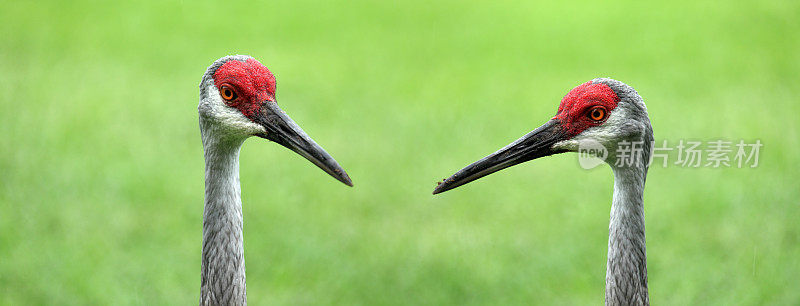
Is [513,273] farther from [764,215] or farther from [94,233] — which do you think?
[94,233]

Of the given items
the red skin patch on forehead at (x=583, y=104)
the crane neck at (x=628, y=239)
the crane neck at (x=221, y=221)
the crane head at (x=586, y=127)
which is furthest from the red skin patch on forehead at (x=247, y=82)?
the crane neck at (x=628, y=239)

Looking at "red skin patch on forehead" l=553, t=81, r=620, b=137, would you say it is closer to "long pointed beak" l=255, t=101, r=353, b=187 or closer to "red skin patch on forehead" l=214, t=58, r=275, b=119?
"long pointed beak" l=255, t=101, r=353, b=187

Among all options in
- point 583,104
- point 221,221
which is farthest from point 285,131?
point 583,104

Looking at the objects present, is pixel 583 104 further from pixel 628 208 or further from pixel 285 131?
pixel 285 131

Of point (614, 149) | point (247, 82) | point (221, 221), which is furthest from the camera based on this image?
point (221, 221)

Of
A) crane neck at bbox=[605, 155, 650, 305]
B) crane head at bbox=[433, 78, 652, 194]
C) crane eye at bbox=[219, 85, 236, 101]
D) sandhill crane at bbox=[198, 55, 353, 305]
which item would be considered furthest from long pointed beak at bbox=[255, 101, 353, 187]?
crane neck at bbox=[605, 155, 650, 305]

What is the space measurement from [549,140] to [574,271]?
9.93 ft

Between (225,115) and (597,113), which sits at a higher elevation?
(225,115)

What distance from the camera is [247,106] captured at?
12.0ft

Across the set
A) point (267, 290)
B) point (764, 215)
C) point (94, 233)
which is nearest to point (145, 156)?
point (94, 233)

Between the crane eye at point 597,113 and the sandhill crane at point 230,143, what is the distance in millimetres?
1171

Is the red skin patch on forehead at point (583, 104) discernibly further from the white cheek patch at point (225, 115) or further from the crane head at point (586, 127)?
the white cheek patch at point (225, 115)

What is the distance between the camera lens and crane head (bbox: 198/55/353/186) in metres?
3.61

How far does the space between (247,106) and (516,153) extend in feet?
4.21
